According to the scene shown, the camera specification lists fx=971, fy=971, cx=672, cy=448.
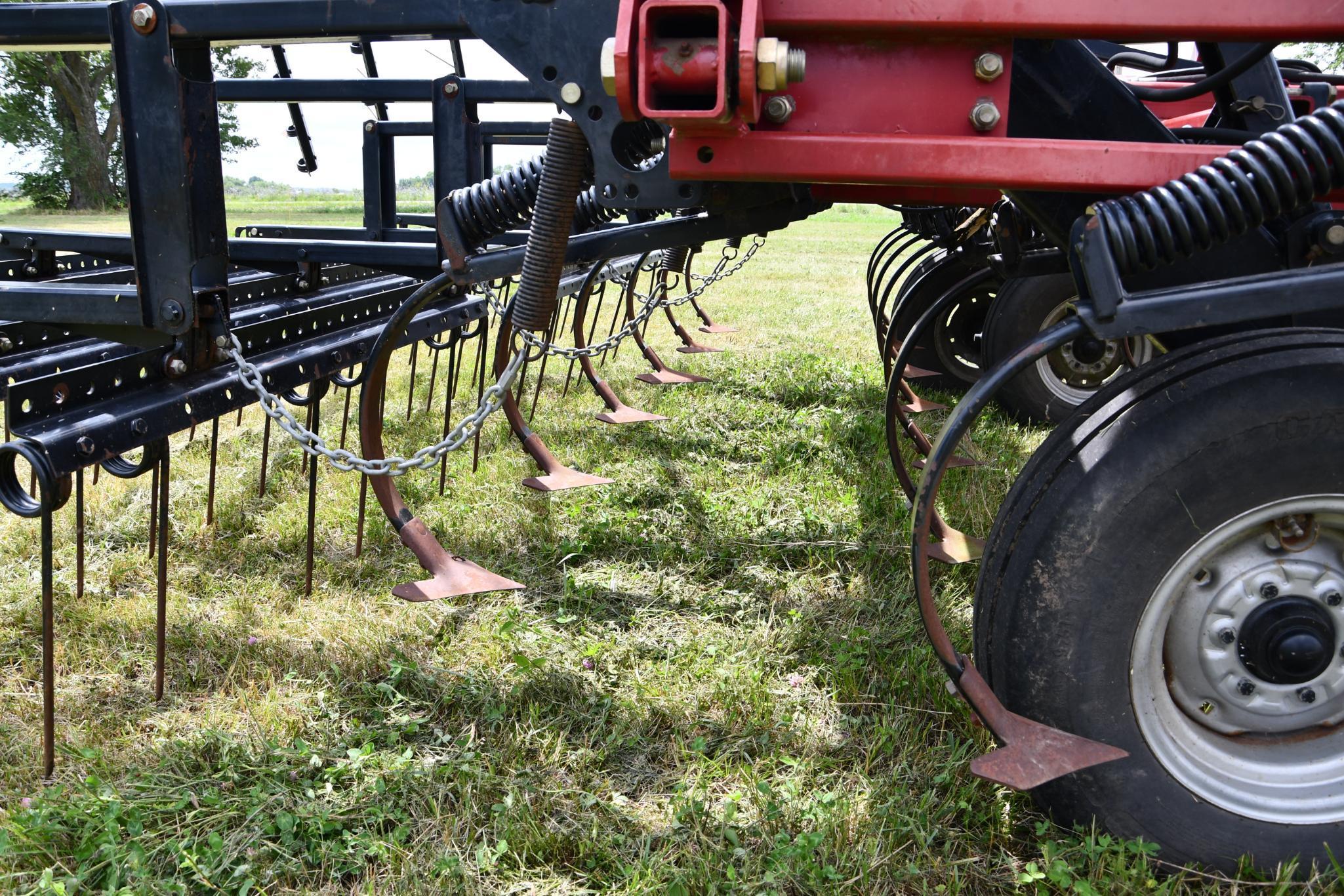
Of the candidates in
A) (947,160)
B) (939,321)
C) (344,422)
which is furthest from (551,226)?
(939,321)

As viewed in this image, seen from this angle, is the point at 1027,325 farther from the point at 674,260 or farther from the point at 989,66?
the point at 989,66

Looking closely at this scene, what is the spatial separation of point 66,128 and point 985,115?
3162 centimetres

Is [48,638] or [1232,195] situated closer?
[1232,195]

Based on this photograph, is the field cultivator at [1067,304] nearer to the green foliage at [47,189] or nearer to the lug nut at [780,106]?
the lug nut at [780,106]

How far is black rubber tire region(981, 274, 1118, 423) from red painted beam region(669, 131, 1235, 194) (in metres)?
2.35

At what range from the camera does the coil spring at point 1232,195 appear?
1458 millimetres

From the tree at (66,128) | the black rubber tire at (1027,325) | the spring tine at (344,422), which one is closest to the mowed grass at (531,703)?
the spring tine at (344,422)

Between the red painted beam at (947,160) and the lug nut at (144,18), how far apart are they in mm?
1142

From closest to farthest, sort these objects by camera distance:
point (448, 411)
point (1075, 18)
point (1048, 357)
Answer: point (1075, 18) → point (448, 411) → point (1048, 357)

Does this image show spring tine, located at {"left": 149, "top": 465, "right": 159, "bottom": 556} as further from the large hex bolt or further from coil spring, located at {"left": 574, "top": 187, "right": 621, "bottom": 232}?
the large hex bolt

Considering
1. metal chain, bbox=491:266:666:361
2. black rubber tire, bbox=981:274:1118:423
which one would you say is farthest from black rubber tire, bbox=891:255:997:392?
metal chain, bbox=491:266:666:361

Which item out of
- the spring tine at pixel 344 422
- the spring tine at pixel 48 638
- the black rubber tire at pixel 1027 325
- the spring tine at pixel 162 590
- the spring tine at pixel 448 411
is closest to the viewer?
the spring tine at pixel 48 638

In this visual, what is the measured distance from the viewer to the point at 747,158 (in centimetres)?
170

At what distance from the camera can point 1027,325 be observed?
13.5ft
